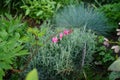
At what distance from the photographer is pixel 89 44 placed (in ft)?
11.4

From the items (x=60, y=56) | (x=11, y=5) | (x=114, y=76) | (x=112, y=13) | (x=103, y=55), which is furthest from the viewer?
→ (x=11, y=5)

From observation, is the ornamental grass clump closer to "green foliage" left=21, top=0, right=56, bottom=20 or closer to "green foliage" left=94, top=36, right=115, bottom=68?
"green foliage" left=94, top=36, right=115, bottom=68

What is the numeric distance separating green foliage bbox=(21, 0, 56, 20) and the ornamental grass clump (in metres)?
1.14

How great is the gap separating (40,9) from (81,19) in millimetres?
716

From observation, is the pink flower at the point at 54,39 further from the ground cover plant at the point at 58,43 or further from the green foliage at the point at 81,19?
the green foliage at the point at 81,19

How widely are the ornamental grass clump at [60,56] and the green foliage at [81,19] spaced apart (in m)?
0.89

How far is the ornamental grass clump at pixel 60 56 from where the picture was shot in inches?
124

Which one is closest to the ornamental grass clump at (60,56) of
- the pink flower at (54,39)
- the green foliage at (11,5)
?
the pink flower at (54,39)

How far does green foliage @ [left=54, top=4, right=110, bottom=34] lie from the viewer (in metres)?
4.36

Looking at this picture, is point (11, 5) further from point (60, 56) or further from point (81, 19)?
point (60, 56)

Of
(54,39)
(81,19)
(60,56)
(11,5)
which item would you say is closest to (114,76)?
(60,56)

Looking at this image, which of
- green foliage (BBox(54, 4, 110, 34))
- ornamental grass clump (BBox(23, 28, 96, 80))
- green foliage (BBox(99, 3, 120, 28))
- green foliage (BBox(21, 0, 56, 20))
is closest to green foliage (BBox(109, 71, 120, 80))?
ornamental grass clump (BBox(23, 28, 96, 80))

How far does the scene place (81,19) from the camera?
4.44 meters

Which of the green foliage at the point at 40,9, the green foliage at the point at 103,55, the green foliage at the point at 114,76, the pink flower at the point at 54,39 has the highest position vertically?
the green foliage at the point at 40,9
